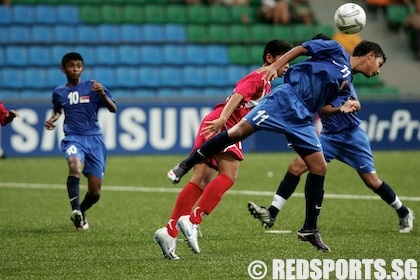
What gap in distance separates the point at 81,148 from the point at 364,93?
12275 mm

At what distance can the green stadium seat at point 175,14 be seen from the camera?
77.5 ft

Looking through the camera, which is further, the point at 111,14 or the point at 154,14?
the point at 154,14

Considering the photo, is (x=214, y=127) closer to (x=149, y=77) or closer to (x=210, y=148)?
(x=210, y=148)

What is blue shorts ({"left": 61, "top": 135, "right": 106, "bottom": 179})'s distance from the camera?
11383mm

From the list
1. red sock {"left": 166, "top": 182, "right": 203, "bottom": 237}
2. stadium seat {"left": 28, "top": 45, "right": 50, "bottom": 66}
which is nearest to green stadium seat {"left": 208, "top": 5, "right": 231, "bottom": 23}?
stadium seat {"left": 28, "top": 45, "right": 50, "bottom": 66}

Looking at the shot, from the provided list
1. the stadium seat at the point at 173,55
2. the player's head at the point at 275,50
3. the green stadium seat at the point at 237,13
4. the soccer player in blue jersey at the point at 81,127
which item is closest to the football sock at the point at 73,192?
the soccer player in blue jersey at the point at 81,127

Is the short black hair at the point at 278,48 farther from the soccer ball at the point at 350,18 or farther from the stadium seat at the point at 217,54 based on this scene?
the stadium seat at the point at 217,54

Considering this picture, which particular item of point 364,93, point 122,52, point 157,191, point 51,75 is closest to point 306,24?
point 364,93

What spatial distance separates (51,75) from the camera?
2123 cm

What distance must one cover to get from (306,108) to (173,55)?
1370 centimetres

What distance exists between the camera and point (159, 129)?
20.0 meters

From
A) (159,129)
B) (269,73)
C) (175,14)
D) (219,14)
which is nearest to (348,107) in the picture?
(269,73)

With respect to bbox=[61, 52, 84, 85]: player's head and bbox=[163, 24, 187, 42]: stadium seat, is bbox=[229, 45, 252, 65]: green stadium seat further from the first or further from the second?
bbox=[61, 52, 84, 85]: player's head

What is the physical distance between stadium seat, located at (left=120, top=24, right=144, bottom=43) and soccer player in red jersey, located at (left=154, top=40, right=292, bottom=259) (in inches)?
534
